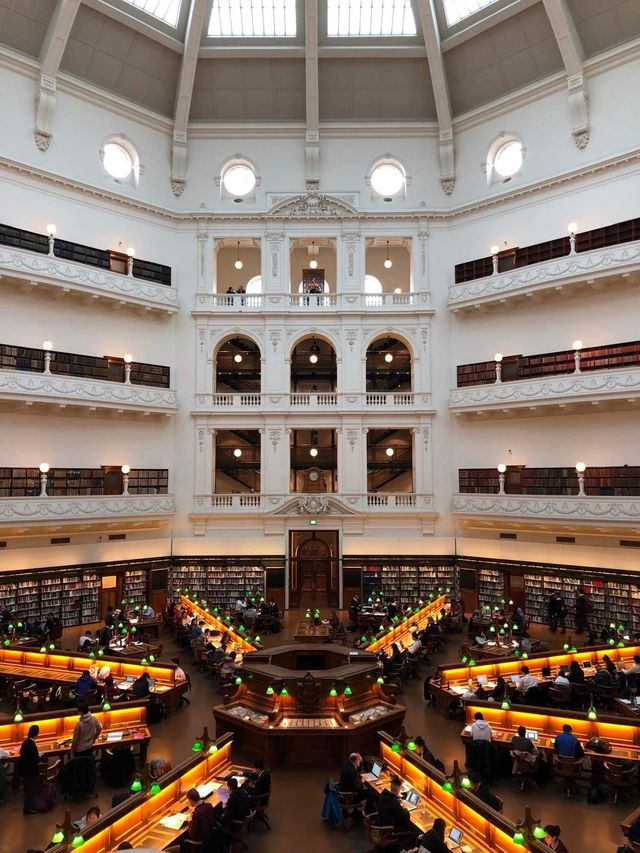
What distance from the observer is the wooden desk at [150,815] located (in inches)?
261

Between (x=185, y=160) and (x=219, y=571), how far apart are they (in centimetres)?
1499

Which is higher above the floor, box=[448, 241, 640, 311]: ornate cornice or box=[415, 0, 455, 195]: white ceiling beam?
box=[415, 0, 455, 195]: white ceiling beam

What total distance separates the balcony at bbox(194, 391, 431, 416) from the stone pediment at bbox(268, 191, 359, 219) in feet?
21.6

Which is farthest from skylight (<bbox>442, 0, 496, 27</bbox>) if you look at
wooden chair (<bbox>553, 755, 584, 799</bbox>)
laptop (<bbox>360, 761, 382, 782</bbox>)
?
laptop (<bbox>360, 761, 382, 782</bbox>)

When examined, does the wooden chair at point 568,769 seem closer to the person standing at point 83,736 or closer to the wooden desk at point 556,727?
the wooden desk at point 556,727

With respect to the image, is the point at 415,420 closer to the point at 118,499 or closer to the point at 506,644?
the point at 506,644

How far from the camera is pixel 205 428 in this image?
71.5 feet

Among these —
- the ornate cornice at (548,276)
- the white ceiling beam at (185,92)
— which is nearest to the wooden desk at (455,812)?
the ornate cornice at (548,276)

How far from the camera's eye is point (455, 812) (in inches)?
294

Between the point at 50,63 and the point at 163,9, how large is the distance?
448 centimetres

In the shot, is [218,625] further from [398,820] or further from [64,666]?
[398,820]

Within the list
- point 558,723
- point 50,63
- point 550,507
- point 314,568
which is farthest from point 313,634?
point 50,63

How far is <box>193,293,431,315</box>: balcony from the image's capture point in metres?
22.1

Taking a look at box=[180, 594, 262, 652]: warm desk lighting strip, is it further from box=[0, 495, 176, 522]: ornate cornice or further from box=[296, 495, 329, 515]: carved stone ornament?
box=[296, 495, 329, 515]: carved stone ornament
